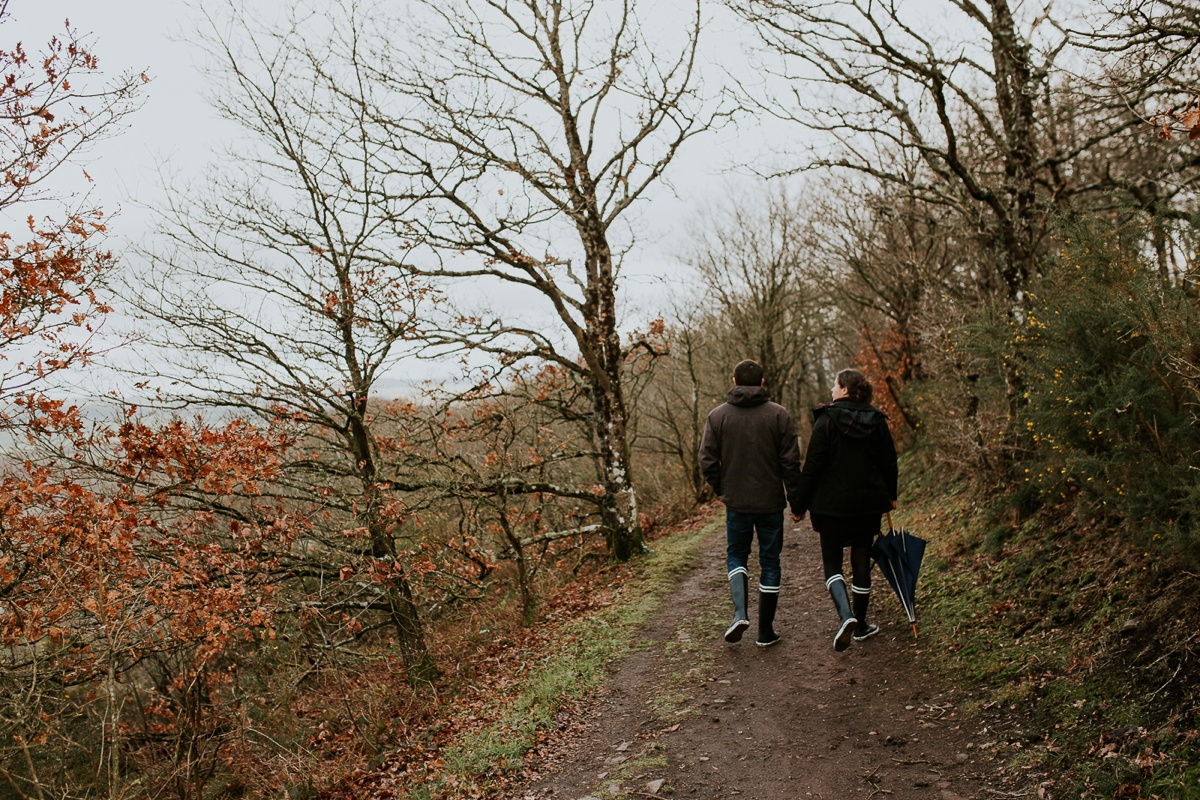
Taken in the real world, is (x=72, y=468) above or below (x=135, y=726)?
A: above

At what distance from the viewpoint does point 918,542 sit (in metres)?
6.29

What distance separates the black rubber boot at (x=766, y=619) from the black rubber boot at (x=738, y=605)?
146mm

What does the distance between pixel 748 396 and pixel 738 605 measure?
1.86m

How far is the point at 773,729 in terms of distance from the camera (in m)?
5.27

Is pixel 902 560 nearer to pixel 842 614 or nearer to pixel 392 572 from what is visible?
pixel 842 614

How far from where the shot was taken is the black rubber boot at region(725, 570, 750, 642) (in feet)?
22.3

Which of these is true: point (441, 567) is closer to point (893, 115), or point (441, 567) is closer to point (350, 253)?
point (350, 253)

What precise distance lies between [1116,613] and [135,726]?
13.4 meters

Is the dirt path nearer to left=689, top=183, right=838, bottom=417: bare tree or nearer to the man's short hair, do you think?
the man's short hair

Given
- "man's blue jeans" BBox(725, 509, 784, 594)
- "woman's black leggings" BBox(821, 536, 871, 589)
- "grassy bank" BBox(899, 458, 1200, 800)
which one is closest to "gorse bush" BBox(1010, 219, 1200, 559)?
"grassy bank" BBox(899, 458, 1200, 800)

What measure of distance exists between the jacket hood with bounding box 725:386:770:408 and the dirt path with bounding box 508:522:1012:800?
2.19 m

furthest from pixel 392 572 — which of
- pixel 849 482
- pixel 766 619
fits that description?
pixel 849 482

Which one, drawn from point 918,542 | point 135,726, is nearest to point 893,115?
point 918,542

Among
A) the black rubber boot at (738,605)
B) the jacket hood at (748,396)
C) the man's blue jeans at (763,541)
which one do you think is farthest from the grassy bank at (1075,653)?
the jacket hood at (748,396)
